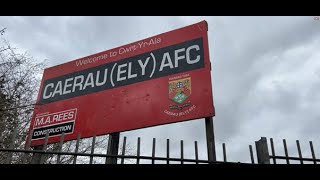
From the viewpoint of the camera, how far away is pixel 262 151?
3271mm

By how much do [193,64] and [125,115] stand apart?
60.8 inches

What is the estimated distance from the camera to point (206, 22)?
6.09m

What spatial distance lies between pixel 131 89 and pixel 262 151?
10.8 ft

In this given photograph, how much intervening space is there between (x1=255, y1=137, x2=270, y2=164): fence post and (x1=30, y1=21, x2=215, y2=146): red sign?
1759 millimetres

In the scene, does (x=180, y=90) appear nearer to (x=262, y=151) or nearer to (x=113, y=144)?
(x=113, y=144)

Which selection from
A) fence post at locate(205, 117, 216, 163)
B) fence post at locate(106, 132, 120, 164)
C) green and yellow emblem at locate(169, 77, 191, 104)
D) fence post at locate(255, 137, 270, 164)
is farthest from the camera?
green and yellow emblem at locate(169, 77, 191, 104)

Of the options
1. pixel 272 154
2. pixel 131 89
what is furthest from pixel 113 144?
pixel 272 154

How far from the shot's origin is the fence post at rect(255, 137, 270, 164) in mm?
3244

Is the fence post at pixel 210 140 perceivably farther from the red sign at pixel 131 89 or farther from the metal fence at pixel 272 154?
the metal fence at pixel 272 154

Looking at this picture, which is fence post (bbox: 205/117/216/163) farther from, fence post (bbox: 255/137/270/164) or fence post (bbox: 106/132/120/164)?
fence post (bbox: 106/132/120/164)

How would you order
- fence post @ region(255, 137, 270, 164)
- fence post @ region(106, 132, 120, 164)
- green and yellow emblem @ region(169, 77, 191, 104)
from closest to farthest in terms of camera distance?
fence post @ region(255, 137, 270, 164)
fence post @ region(106, 132, 120, 164)
green and yellow emblem @ region(169, 77, 191, 104)

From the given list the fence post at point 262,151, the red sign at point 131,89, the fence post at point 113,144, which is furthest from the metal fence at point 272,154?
the fence post at point 113,144

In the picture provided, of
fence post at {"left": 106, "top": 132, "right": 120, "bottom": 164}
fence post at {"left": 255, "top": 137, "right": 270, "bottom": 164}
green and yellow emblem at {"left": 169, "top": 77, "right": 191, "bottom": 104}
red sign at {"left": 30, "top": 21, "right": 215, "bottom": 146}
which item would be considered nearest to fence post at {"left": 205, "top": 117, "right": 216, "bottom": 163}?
red sign at {"left": 30, "top": 21, "right": 215, "bottom": 146}
